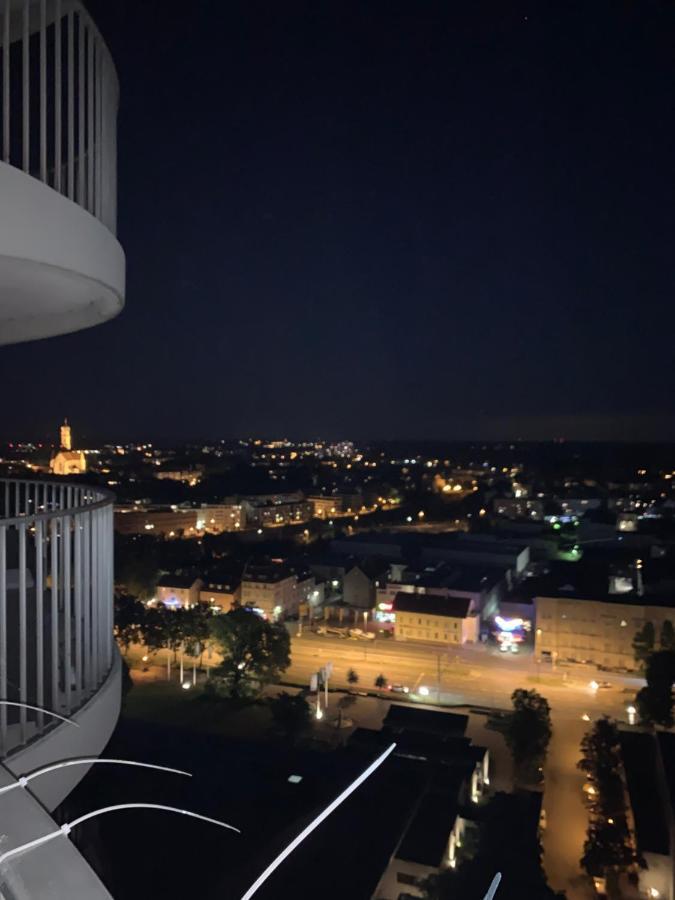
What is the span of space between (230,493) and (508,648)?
20.0 meters

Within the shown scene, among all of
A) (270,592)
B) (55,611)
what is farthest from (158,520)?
(55,611)

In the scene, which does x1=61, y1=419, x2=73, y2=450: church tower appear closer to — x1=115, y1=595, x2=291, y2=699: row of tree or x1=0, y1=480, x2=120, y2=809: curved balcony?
x1=115, y1=595, x2=291, y2=699: row of tree

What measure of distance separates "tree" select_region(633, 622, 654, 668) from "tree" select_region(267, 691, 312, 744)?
230 inches

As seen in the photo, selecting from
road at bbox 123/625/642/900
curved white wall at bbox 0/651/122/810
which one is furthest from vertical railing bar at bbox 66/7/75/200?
road at bbox 123/625/642/900

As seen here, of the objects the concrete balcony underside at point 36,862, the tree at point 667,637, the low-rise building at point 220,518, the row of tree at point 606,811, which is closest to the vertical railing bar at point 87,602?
the concrete balcony underside at point 36,862

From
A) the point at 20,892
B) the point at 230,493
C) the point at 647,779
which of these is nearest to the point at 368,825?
the point at 647,779

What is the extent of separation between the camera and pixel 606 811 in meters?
6.58

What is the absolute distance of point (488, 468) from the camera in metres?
49.7

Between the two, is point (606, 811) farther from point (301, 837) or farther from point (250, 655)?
point (301, 837)

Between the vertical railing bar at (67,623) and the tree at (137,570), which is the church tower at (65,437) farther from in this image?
the vertical railing bar at (67,623)

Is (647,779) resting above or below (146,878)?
below

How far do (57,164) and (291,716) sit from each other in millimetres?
7607

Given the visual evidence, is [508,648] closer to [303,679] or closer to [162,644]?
[303,679]

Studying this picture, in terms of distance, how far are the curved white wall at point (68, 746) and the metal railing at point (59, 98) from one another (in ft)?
4.10
